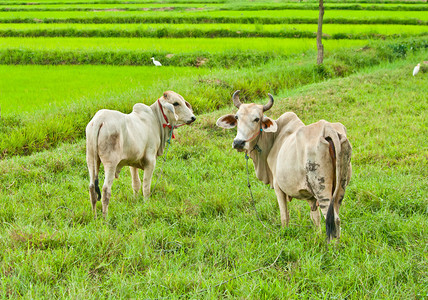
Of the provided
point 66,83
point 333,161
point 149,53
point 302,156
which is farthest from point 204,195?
point 149,53

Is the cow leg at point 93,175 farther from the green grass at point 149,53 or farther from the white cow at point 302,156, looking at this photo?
the green grass at point 149,53

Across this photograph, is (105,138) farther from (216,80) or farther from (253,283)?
(216,80)

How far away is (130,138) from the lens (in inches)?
157

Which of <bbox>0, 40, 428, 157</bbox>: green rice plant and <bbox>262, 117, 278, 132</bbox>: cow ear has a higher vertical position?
<bbox>262, 117, 278, 132</bbox>: cow ear

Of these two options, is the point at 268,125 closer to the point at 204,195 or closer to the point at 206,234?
the point at 206,234

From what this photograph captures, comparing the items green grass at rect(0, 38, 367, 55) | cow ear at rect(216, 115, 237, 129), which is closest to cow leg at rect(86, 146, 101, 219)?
cow ear at rect(216, 115, 237, 129)

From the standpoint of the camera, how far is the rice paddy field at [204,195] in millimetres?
2799

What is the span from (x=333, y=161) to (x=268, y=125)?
2.29 feet

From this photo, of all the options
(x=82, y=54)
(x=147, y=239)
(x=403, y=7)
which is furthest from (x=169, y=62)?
(x=403, y=7)

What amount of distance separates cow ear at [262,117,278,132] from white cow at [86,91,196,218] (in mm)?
1124

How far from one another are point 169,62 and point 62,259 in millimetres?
9974

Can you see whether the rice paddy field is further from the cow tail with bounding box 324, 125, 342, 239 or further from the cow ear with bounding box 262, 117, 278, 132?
the cow ear with bounding box 262, 117, 278, 132

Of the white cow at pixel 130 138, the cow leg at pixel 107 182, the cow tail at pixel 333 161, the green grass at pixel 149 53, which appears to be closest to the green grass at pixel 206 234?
the cow leg at pixel 107 182

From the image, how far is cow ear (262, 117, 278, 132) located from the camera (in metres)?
3.45
